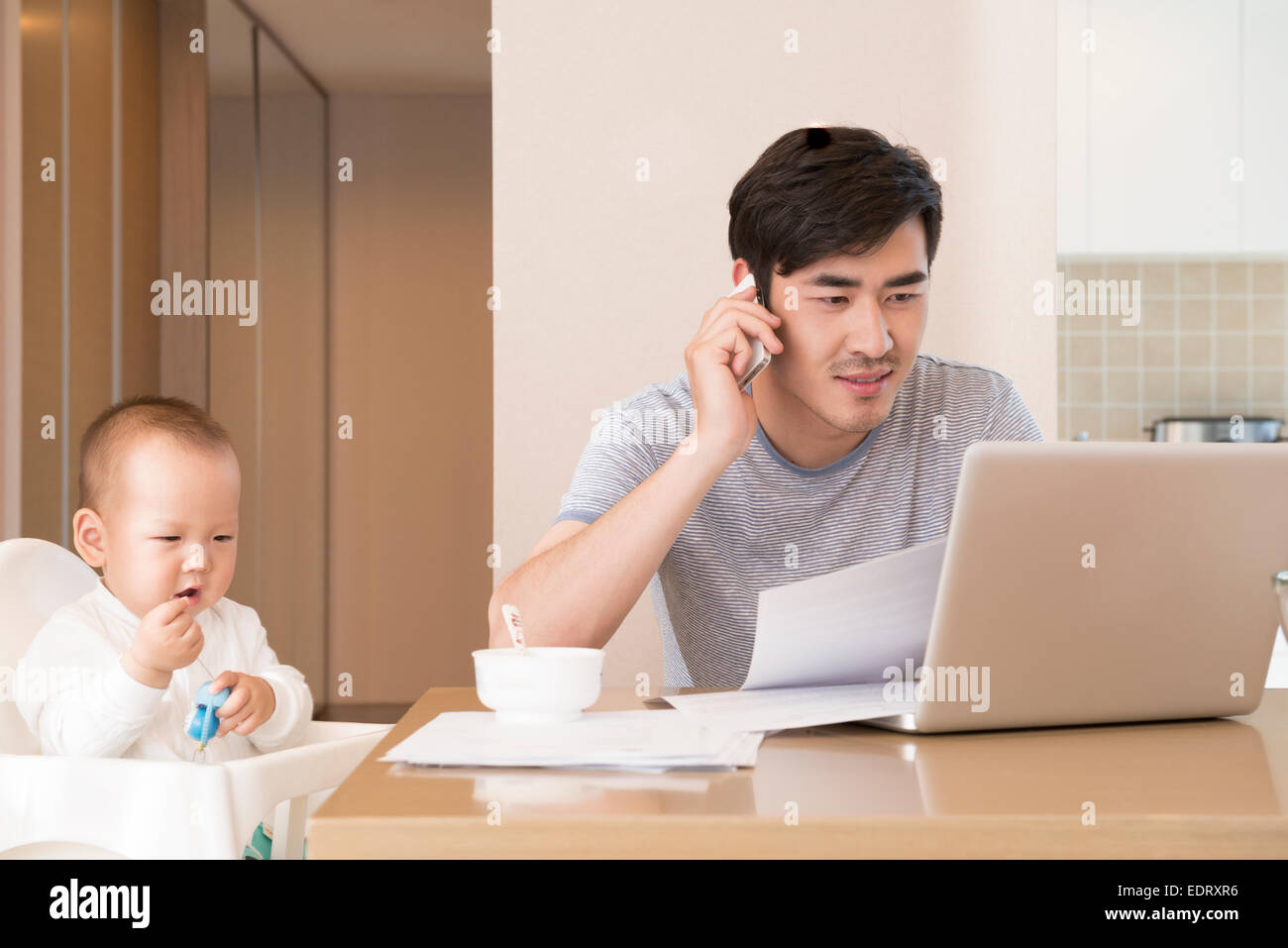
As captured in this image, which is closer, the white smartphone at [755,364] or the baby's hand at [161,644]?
the baby's hand at [161,644]

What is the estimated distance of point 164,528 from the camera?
47.6 inches

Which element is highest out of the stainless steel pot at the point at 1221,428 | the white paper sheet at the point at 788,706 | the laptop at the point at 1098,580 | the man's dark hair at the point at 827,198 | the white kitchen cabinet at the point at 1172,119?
the white kitchen cabinet at the point at 1172,119

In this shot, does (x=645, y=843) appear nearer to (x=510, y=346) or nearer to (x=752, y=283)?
(x=752, y=283)

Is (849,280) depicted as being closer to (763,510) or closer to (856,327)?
(856,327)

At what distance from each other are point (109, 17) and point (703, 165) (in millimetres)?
2010

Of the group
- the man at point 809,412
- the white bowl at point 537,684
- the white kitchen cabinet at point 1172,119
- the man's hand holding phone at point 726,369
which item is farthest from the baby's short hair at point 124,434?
the white kitchen cabinet at point 1172,119

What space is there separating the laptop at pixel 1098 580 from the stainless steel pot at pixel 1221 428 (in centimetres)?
269

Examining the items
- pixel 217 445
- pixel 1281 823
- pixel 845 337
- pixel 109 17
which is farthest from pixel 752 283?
pixel 109 17

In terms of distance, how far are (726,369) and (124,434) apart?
67 cm

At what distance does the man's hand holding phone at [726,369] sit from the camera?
3.91ft

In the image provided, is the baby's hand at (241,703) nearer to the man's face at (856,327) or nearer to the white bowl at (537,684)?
the white bowl at (537,684)

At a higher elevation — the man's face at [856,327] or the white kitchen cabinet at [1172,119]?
the white kitchen cabinet at [1172,119]

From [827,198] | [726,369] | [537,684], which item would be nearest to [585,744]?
[537,684]

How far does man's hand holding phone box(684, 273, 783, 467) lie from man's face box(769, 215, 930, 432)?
9cm
